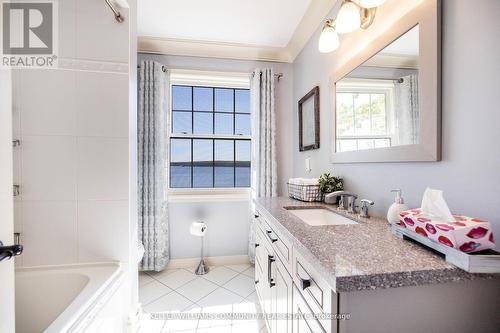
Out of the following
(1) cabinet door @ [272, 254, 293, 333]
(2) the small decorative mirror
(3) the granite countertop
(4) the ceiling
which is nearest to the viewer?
(3) the granite countertop

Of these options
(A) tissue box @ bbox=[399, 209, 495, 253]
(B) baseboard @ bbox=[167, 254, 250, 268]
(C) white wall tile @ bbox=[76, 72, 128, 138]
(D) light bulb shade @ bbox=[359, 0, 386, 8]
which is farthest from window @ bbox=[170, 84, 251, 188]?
(A) tissue box @ bbox=[399, 209, 495, 253]

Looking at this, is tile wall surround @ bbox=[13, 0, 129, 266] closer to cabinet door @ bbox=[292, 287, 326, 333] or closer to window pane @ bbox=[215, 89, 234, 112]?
cabinet door @ bbox=[292, 287, 326, 333]

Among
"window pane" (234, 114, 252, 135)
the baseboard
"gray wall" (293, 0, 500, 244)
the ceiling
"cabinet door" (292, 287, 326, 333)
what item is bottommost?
the baseboard

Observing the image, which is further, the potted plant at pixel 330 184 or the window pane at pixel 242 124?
the window pane at pixel 242 124

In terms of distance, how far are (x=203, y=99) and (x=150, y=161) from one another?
1.00 metres

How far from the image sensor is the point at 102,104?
1276 millimetres

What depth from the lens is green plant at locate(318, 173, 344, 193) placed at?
1639 mm

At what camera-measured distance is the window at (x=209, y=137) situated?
2693mm

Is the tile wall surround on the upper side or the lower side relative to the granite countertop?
upper

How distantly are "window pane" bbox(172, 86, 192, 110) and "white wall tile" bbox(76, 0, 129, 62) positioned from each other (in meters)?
1.40

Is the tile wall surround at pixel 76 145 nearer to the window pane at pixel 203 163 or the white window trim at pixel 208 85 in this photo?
the white window trim at pixel 208 85

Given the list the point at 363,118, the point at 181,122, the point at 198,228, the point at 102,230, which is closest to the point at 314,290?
the point at 363,118

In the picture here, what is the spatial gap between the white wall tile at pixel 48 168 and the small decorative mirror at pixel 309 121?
1.82 m

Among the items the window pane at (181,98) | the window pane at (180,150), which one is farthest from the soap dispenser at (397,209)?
the window pane at (181,98)
